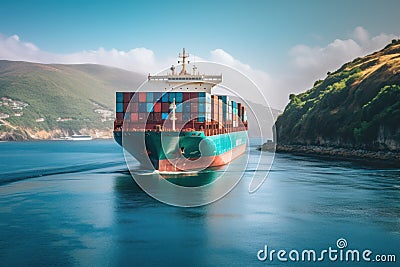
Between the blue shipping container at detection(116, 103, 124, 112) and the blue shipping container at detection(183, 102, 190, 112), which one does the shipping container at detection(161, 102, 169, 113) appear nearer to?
the blue shipping container at detection(183, 102, 190, 112)

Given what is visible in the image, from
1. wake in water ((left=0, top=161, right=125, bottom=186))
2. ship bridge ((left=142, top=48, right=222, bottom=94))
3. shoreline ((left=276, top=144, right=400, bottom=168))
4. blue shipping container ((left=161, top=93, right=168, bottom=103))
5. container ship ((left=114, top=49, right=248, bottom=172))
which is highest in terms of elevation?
ship bridge ((left=142, top=48, right=222, bottom=94))

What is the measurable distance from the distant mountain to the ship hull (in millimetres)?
35487

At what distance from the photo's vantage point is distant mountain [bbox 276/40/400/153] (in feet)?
250

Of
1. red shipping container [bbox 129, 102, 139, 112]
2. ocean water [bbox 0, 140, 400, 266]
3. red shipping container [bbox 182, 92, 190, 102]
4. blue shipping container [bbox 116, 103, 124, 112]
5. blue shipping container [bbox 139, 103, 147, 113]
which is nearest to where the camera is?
ocean water [bbox 0, 140, 400, 266]

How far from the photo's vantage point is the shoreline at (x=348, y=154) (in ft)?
230

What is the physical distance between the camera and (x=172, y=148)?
4894 centimetres

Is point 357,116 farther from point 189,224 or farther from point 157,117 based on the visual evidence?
point 189,224

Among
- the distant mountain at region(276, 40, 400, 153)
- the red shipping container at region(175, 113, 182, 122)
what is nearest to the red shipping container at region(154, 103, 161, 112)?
the red shipping container at region(175, 113, 182, 122)

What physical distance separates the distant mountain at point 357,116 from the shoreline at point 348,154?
1531 millimetres

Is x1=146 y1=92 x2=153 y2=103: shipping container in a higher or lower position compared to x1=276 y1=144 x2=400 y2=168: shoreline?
higher

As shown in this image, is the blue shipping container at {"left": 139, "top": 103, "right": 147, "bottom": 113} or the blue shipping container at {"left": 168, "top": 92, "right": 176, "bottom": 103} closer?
the blue shipping container at {"left": 168, "top": 92, "right": 176, "bottom": 103}

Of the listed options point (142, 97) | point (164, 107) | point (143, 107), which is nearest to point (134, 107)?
point (143, 107)

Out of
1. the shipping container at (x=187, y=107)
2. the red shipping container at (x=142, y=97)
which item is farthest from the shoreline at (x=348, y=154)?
the red shipping container at (x=142, y=97)

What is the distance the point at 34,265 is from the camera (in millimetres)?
20422
